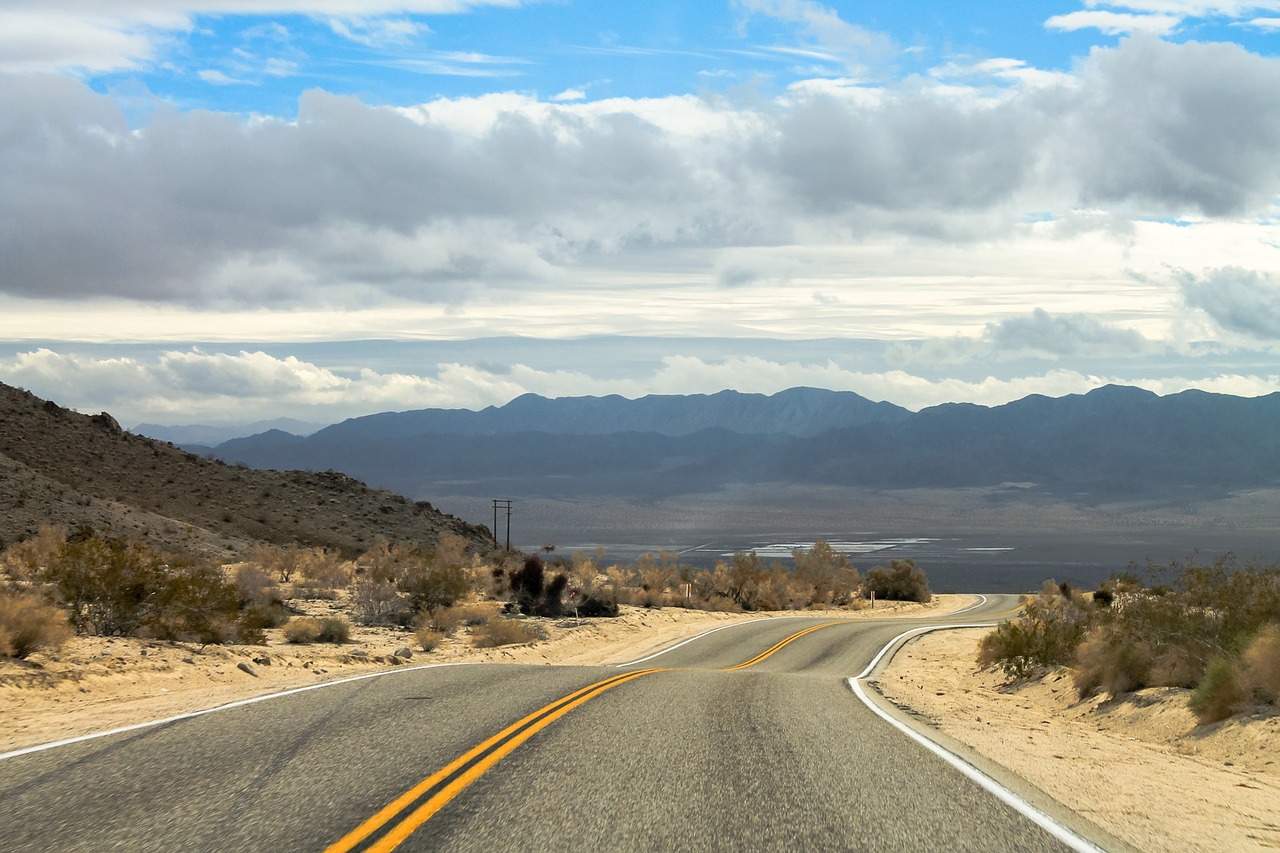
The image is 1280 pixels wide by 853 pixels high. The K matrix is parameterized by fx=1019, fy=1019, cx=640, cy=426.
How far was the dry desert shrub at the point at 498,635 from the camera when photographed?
27.1 m

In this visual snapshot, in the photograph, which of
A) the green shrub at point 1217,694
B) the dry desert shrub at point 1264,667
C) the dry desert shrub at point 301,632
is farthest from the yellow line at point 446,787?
the dry desert shrub at point 301,632

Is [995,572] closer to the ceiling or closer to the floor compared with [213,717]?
closer to the floor

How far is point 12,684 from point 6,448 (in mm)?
→ 55455

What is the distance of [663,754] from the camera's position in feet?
30.9

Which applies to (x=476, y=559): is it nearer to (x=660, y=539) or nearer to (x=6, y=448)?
(x=6, y=448)

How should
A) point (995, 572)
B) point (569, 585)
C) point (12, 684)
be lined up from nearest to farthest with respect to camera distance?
point (12, 684), point (569, 585), point (995, 572)

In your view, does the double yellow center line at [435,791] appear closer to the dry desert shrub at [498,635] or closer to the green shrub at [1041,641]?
the green shrub at [1041,641]

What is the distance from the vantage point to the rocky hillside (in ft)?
165

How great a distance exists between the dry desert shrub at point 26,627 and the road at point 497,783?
18.9 feet

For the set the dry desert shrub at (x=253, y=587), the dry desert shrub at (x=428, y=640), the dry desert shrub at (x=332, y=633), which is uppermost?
the dry desert shrub at (x=253, y=587)

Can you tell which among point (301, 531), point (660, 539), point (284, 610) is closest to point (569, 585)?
point (284, 610)

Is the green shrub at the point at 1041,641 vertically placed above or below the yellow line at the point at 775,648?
above

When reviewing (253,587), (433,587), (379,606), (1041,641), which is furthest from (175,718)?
(253,587)

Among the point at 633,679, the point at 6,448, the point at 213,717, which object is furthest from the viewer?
the point at 6,448
